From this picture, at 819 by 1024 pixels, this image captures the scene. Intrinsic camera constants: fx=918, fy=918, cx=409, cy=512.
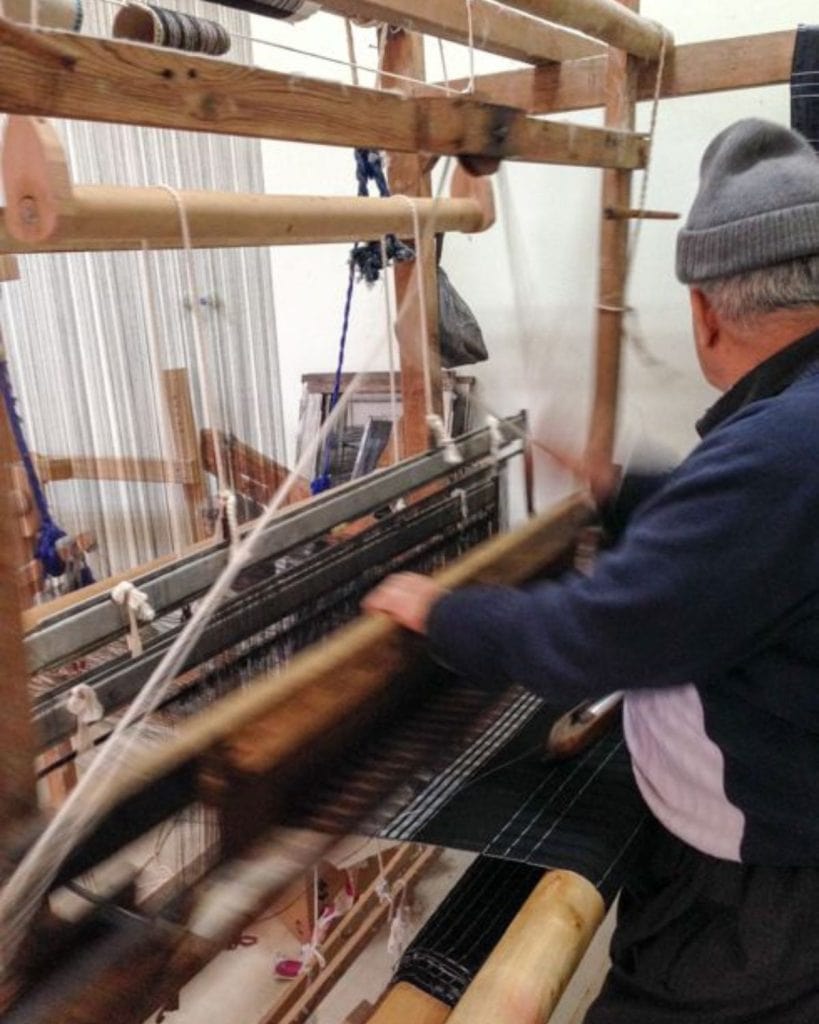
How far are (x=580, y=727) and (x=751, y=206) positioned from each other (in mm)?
808

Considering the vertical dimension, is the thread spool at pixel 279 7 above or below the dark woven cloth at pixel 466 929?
above

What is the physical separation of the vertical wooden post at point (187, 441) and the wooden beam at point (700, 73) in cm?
108

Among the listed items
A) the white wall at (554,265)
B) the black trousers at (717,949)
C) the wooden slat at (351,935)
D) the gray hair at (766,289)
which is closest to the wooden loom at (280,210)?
the black trousers at (717,949)

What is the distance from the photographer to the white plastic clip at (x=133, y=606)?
96cm

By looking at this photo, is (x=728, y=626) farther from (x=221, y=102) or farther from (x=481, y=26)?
(x=481, y=26)

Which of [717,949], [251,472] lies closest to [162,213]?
[717,949]

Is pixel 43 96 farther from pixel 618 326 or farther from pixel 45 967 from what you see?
pixel 618 326

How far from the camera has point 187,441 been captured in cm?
248

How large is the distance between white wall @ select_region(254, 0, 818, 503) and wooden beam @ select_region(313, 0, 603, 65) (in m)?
0.38

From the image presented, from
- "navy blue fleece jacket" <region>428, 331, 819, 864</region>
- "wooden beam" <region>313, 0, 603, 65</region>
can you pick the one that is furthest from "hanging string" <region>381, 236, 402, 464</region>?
"navy blue fleece jacket" <region>428, 331, 819, 864</region>

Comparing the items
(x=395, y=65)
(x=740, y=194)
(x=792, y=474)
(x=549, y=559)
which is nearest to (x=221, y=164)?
(x=395, y=65)

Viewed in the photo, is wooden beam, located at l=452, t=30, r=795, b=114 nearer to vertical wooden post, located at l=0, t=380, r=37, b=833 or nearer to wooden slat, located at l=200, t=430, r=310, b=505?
wooden slat, located at l=200, t=430, r=310, b=505

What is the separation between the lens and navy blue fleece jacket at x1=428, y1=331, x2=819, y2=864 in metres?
0.80

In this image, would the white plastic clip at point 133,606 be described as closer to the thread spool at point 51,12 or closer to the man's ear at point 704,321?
the thread spool at point 51,12
